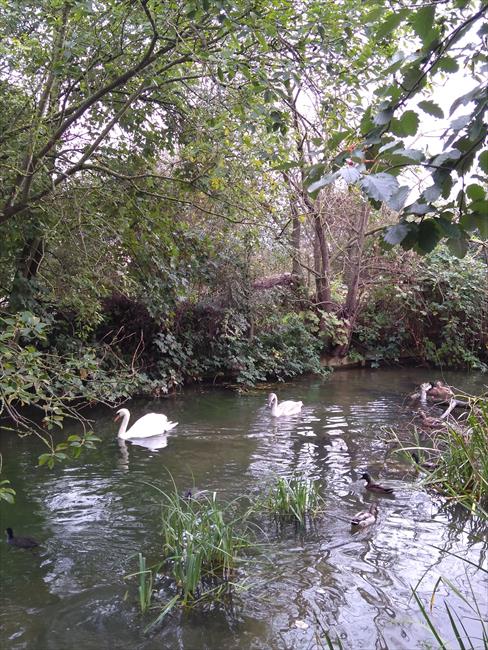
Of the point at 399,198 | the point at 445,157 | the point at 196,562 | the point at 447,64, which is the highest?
the point at 447,64

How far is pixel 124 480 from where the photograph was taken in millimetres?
7746

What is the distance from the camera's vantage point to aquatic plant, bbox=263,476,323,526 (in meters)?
6.02

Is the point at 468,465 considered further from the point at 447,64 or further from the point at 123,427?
the point at 123,427

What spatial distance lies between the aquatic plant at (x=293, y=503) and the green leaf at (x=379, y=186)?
4.89 meters

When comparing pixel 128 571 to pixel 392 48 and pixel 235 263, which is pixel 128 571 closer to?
pixel 392 48

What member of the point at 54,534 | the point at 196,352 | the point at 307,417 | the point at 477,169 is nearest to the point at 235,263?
the point at 196,352

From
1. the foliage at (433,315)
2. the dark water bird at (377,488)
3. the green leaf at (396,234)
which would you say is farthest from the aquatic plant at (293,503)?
the foliage at (433,315)

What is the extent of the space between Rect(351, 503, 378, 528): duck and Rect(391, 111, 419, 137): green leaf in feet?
15.6

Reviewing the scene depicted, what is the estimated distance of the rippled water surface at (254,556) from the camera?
4.22 metres

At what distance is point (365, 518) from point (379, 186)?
4994mm

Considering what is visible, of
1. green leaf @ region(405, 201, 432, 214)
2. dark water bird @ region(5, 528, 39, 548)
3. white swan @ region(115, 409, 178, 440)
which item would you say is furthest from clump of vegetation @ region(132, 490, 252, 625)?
white swan @ region(115, 409, 178, 440)

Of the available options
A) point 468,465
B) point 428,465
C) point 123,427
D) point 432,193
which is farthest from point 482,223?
point 123,427

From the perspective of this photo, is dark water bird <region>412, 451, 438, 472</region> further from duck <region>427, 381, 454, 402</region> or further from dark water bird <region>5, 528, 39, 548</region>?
duck <region>427, 381, 454, 402</region>

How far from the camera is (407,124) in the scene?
1861 millimetres
